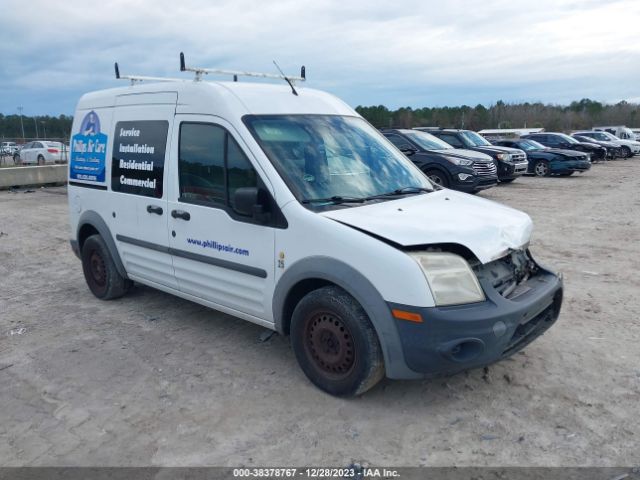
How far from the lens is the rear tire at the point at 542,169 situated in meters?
20.3

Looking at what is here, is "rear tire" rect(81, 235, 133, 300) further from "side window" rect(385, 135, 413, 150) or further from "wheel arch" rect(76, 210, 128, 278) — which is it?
"side window" rect(385, 135, 413, 150)

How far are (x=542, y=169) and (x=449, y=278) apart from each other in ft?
62.1

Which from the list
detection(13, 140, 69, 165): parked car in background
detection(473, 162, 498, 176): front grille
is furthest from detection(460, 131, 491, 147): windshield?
detection(13, 140, 69, 165): parked car in background

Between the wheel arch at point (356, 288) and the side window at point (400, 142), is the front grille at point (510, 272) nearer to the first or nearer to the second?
the wheel arch at point (356, 288)

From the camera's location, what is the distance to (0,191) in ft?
55.4

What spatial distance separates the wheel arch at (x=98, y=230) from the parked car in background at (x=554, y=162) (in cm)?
1731

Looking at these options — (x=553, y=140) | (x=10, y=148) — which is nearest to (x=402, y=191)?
(x=553, y=140)

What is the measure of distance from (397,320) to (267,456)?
1080mm

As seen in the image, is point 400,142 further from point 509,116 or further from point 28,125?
point 509,116

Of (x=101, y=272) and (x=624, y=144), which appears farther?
(x=624, y=144)

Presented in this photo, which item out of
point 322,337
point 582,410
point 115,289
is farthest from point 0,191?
point 582,410

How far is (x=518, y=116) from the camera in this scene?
72.9 m

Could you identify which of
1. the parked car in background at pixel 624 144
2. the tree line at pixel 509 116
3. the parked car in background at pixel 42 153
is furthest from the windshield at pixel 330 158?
the tree line at pixel 509 116

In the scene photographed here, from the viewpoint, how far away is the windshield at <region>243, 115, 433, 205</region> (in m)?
3.94
